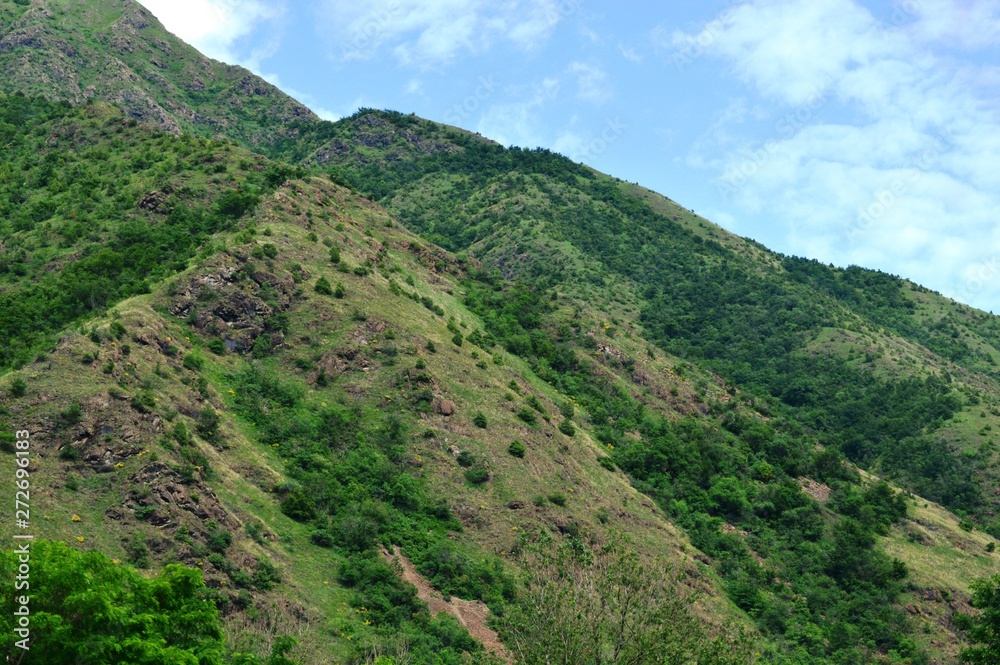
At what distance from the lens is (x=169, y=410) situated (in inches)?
2366

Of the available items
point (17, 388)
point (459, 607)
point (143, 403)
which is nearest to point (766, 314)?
point (459, 607)

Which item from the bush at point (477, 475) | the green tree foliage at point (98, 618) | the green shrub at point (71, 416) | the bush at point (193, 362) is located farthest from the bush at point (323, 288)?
the green tree foliage at point (98, 618)

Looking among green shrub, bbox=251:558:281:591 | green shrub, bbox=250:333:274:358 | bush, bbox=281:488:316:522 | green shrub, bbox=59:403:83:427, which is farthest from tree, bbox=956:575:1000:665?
green shrub, bbox=250:333:274:358

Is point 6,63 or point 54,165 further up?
point 6,63

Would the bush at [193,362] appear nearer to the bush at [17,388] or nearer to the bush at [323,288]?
the bush at [17,388]

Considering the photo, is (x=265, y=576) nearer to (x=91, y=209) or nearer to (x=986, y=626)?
(x=986, y=626)

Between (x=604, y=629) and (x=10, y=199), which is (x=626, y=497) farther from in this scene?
(x=10, y=199)

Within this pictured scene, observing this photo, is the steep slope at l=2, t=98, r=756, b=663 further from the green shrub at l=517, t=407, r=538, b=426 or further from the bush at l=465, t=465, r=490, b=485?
the green shrub at l=517, t=407, r=538, b=426

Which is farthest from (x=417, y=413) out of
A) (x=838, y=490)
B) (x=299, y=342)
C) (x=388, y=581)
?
(x=838, y=490)

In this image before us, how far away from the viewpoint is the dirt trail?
56500 mm

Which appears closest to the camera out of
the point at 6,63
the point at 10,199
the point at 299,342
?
the point at 299,342

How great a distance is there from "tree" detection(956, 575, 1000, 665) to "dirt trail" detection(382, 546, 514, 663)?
2987cm

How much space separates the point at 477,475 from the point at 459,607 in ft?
49.8

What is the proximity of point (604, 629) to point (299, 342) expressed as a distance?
5035 cm
